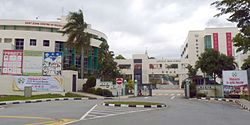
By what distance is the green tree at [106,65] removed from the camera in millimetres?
61188

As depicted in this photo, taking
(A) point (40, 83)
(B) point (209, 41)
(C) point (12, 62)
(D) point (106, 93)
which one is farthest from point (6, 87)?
(B) point (209, 41)

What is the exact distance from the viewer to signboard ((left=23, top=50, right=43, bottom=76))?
34.7 meters

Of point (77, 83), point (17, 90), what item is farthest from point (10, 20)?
→ point (17, 90)

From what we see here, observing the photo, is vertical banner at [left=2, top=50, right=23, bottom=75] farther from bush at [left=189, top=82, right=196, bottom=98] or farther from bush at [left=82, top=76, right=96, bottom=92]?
bush at [left=189, top=82, right=196, bottom=98]

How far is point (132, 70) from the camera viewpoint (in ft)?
315

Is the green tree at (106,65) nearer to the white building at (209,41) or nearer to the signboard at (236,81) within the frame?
the signboard at (236,81)

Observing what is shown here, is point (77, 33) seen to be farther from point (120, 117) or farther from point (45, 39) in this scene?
point (120, 117)

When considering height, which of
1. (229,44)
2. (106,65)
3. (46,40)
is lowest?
(106,65)

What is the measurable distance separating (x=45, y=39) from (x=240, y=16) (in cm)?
4301

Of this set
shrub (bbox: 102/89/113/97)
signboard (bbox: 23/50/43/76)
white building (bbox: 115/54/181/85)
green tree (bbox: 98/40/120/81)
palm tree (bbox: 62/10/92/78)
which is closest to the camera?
signboard (bbox: 23/50/43/76)

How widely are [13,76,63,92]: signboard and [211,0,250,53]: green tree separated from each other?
20677 mm

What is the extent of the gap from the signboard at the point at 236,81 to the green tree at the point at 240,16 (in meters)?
7.19

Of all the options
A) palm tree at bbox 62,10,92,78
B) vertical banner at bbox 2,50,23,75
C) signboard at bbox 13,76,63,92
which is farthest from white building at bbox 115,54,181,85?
vertical banner at bbox 2,50,23,75

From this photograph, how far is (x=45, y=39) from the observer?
59.2 meters
